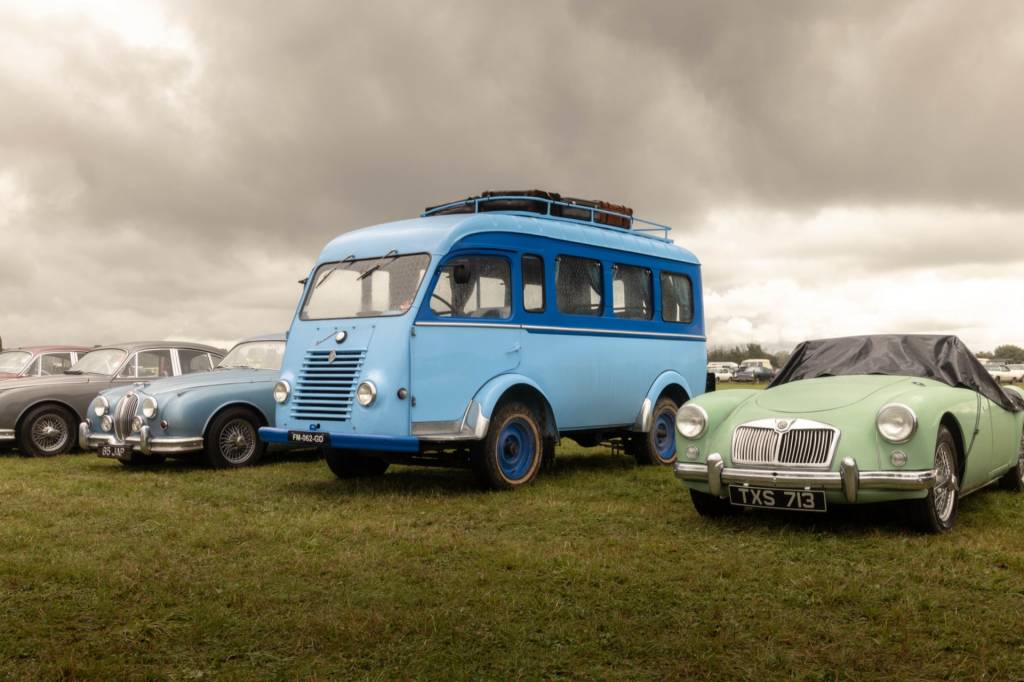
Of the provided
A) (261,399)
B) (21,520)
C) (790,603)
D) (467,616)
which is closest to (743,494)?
(790,603)

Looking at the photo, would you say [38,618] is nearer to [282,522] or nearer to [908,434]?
[282,522]

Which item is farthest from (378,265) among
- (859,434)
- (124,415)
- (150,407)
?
(859,434)

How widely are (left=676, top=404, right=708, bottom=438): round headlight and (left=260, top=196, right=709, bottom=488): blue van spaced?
238 centimetres

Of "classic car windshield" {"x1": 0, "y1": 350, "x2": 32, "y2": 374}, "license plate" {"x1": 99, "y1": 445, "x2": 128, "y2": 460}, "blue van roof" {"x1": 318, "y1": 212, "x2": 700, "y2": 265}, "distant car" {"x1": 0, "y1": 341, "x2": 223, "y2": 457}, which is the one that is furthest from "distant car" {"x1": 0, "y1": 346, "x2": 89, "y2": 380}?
"blue van roof" {"x1": 318, "y1": 212, "x2": 700, "y2": 265}

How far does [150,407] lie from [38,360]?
5219 mm

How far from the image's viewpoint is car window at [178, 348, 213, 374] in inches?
587

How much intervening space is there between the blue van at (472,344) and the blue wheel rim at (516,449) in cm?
2

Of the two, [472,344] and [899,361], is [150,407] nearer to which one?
[472,344]

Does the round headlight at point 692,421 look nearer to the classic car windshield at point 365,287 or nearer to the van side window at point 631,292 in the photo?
the classic car windshield at point 365,287

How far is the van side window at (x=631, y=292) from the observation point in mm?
11977

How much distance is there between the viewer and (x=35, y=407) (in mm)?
14609

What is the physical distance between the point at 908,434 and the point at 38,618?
5.83 metres

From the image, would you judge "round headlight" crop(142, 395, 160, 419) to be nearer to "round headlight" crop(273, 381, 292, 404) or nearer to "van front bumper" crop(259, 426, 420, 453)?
"round headlight" crop(273, 381, 292, 404)

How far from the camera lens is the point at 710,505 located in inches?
313
